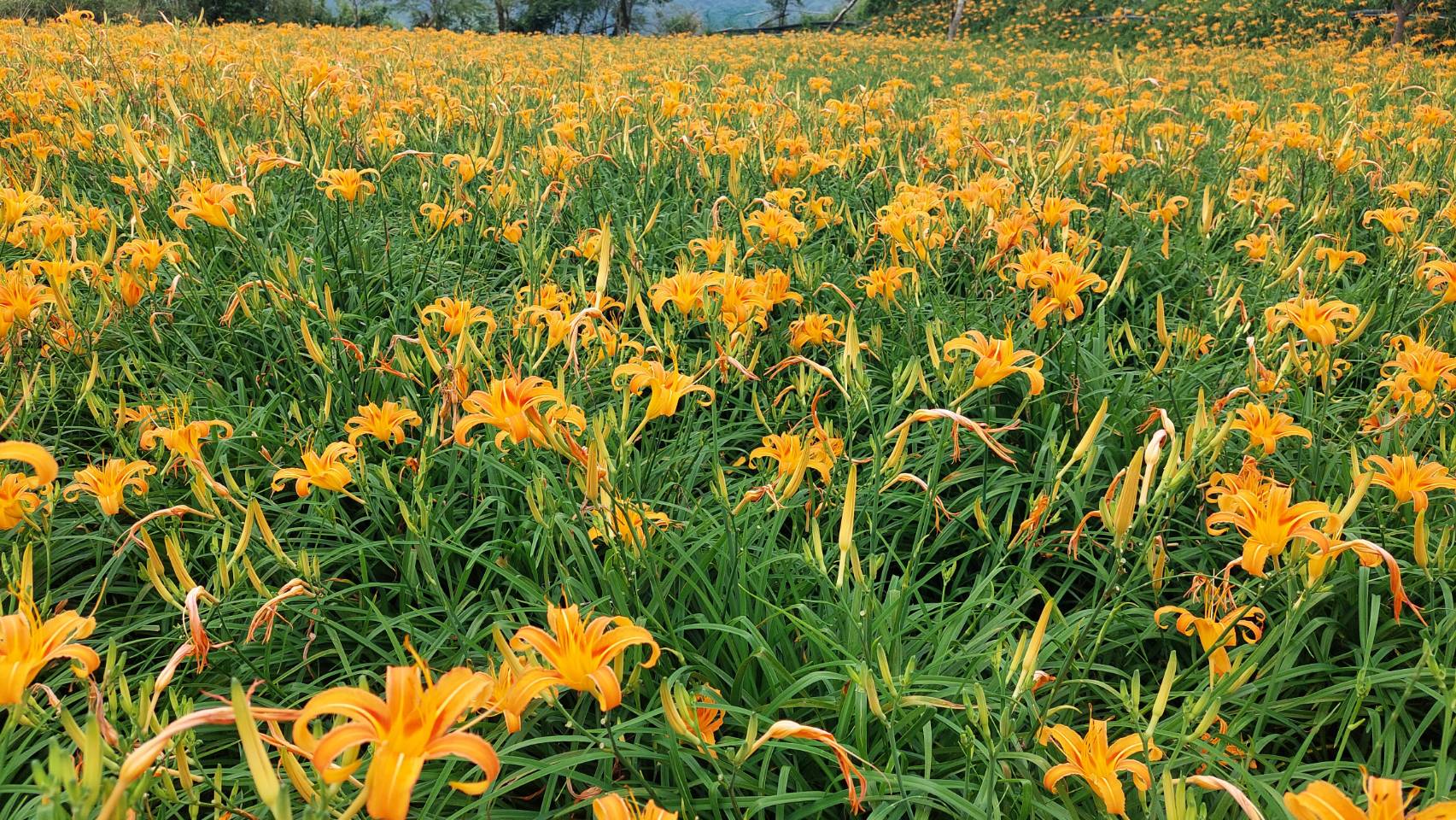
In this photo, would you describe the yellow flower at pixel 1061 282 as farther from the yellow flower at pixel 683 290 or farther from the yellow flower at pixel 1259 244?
the yellow flower at pixel 1259 244

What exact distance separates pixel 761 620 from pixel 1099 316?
1611 mm

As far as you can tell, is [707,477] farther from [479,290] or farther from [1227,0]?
[1227,0]

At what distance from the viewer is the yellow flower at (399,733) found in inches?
27.0

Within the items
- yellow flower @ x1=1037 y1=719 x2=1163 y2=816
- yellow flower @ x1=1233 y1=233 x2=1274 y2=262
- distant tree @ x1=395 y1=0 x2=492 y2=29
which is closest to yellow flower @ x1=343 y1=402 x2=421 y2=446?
yellow flower @ x1=1037 y1=719 x2=1163 y2=816

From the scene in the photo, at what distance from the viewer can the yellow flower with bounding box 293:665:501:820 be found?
686 millimetres

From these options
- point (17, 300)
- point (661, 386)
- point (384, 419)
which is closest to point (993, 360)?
point (661, 386)

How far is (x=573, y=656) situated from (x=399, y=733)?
21 cm

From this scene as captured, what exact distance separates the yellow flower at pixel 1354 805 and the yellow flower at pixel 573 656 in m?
0.66

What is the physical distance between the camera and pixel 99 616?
181cm

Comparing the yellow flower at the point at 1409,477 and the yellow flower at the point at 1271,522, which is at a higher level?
the yellow flower at the point at 1271,522

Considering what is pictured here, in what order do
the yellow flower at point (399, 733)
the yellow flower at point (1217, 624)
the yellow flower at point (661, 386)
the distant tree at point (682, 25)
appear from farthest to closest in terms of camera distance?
1. the distant tree at point (682, 25)
2. the yellow flower at point (661, 386)
3. the yellow flower at point (1217, 624)
4. the yellow flower at point (399, 733)

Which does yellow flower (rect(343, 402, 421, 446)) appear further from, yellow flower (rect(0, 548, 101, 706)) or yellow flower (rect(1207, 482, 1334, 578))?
yellow flower (rect(1207, 482, 1334, 578))

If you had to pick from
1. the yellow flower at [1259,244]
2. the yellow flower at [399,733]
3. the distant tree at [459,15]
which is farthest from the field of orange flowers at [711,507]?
the distant tree at [459,15]

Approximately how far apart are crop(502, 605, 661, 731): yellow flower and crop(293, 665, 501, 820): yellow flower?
0.11 metres
